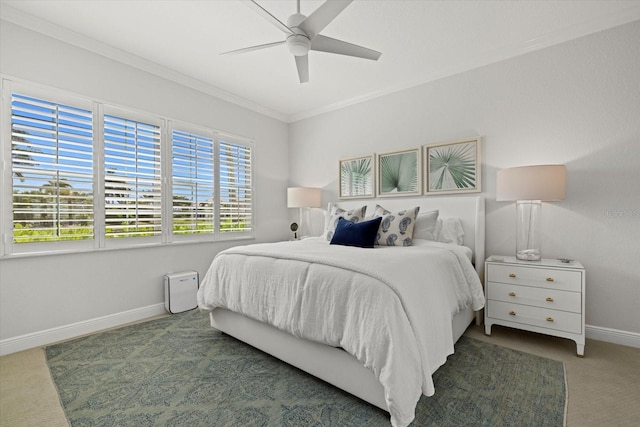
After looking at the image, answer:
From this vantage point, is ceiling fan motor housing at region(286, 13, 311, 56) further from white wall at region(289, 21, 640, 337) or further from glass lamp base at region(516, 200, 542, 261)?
glass lamp base at region(516, 200, 542, 261)

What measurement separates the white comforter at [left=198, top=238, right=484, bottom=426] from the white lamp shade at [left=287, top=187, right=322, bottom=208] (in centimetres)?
185

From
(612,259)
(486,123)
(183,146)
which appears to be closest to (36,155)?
(183,146)

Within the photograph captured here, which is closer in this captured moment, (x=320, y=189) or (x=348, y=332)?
(x=348, y=332)

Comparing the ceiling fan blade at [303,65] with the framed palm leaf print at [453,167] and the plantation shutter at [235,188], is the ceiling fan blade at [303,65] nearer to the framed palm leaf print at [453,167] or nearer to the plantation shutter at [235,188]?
the framed palm leaf print at [453,167]

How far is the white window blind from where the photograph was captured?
135 inches

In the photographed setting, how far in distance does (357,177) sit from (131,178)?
2694 mm

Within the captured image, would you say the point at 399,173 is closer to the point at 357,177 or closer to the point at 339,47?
the point at 357,177

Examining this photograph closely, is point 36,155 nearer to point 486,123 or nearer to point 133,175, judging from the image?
point 133,175

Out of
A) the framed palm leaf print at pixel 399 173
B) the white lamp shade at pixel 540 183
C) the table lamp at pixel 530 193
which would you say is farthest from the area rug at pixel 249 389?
the framed palm leaf print at pixel 399 173

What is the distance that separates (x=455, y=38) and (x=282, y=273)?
8.65ft

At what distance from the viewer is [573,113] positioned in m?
2.60

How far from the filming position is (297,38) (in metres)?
1.97

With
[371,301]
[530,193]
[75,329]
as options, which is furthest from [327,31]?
[75,329]

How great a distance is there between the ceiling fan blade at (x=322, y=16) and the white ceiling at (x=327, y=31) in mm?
483
